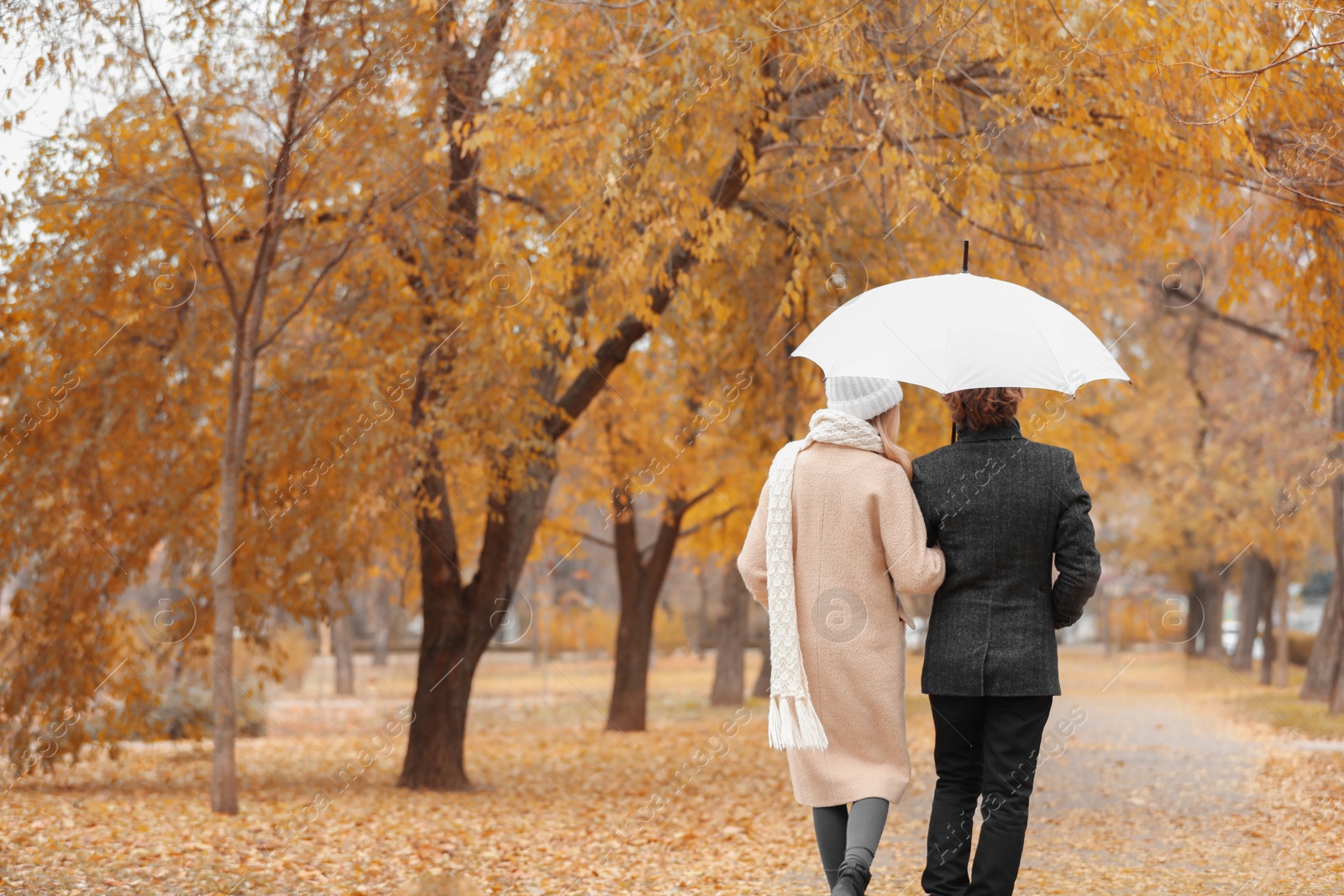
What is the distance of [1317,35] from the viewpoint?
5.98 meters

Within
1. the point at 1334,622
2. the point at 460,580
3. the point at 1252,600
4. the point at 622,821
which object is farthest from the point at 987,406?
the point at 1252,600

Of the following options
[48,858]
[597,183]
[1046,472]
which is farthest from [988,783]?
[48,858]

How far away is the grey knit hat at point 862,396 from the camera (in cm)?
393

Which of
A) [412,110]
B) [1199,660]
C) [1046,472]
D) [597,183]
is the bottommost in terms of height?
[1199,660]

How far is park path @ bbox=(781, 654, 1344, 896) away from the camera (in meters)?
5.98

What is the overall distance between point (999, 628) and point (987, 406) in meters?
0.69

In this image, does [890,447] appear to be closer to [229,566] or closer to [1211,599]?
[229,566]

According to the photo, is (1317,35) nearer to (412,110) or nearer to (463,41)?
(463,41)

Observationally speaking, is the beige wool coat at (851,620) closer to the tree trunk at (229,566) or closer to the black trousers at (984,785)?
the black trousers at (984,785)

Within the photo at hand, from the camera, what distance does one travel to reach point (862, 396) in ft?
12.9

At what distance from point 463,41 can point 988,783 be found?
676 centimetres

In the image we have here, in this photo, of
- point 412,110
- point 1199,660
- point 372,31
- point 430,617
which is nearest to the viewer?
point 372,31

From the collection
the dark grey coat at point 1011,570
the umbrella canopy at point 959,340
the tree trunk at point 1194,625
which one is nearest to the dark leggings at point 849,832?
the dark grey coat at point 1011,570

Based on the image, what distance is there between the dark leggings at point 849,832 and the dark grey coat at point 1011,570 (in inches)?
17.7
